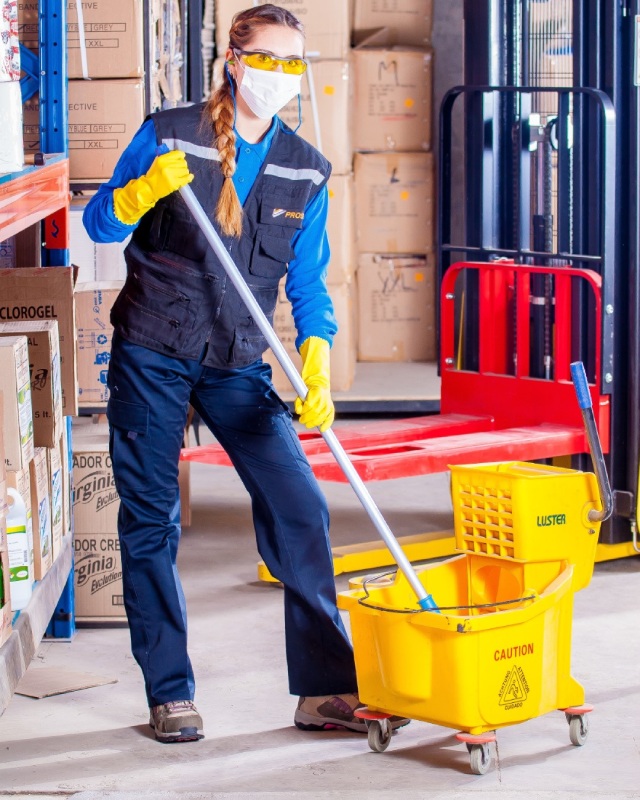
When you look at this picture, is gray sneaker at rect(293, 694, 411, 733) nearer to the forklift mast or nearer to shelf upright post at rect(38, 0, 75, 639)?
shelf upright post at rect(38, 0, 75, 639)

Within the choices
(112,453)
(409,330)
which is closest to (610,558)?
(112,453)

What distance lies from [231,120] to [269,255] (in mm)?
376

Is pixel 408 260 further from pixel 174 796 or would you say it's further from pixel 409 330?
pixel 174 796

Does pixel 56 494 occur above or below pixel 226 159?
below

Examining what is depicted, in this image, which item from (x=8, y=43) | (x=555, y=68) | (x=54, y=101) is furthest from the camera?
(x=555, y=68)

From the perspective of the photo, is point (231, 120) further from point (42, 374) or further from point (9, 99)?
point (42, 374)

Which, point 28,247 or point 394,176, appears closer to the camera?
point 28,247

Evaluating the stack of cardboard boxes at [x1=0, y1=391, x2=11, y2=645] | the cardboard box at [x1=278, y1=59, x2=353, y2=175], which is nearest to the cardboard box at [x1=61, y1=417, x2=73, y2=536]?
the stack of cardboard boxes at [x1=0, y1=391, x2=11, y2=645]

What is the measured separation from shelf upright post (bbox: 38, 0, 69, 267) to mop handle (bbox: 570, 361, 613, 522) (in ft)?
5.82

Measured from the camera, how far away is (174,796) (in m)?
3.54

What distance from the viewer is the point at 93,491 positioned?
5016 millimetres

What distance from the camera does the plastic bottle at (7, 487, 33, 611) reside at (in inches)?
148

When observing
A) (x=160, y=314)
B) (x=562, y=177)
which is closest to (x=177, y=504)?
(x=160, y=314)

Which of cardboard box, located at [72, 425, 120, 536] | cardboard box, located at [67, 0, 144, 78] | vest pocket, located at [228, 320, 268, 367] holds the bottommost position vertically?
cardboard box, located at [72, 425, 120, 536]
